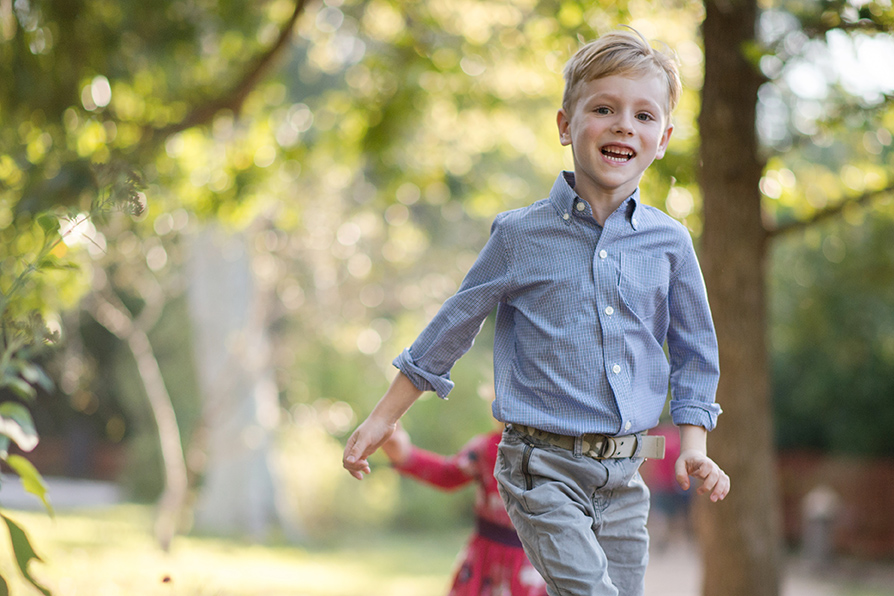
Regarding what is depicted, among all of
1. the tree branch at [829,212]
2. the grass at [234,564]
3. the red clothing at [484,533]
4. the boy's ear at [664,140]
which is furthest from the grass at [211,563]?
the boy's ear at [664,140]

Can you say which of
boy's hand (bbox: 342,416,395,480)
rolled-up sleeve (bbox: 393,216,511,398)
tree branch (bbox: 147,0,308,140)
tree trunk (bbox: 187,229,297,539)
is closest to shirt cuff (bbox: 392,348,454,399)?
rolled-up sleeve (bbox: 393,216,511,398)

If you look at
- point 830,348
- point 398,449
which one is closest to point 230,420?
point 830,348

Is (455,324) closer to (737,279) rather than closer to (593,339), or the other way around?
(593,339)

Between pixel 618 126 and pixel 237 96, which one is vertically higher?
pixel 237 96

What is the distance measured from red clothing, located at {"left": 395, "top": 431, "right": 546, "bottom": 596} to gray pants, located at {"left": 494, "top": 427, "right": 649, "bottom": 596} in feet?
4.30

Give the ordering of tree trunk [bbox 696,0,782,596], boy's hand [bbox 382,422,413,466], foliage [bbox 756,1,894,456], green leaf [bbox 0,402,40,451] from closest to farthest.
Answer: green leaf [bbox 0,402,40,451]
boy's hand [bbox 382,422,413,466]
tree trunk [bbox 696,0,782,596]
foliage [bbox 756,1,894,456]

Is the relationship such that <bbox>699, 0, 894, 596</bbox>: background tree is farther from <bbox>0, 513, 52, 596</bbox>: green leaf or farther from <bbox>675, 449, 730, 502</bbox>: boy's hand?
<bbox>0, 513, 52, 596</bbox>: green leaf

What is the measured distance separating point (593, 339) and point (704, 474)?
33cm

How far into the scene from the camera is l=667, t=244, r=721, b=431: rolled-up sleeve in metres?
1.90

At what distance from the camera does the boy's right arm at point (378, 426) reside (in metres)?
1.83

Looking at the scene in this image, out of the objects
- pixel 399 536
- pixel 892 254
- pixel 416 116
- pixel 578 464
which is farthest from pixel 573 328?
pixel 399 536

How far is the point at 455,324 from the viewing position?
6.20 feet

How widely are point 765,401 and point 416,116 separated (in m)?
3.81

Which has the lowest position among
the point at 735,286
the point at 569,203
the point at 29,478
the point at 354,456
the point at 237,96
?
the point at 29,478
